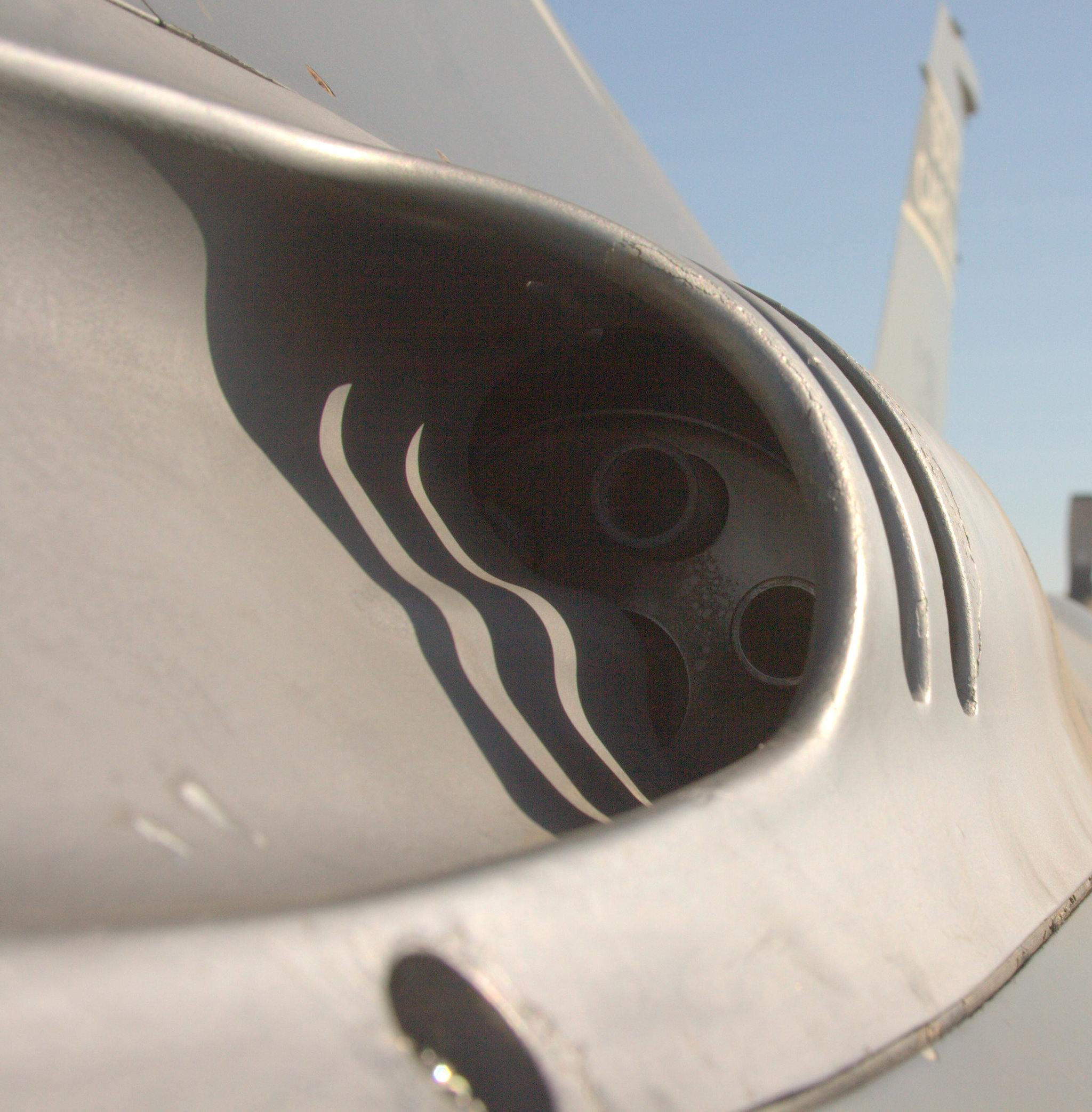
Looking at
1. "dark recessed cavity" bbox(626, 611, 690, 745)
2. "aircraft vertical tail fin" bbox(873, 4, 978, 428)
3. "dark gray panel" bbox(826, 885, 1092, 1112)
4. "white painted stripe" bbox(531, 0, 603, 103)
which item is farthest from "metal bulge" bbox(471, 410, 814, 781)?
"aircraft vertical tail fin" bbox(873, 4, 978, 428)

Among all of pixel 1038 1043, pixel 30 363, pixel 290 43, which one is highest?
pixel 290 43

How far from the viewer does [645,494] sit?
1.09 meters

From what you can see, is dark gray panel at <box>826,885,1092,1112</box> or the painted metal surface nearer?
the painted metal surface

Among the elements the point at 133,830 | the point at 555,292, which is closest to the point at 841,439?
the point at 555,292

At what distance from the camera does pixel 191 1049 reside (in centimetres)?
36

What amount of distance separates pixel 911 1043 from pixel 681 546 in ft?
1.90

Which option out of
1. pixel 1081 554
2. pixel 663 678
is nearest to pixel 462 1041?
pixel 663 678

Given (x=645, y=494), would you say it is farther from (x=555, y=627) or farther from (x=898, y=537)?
(x=898, y=537)

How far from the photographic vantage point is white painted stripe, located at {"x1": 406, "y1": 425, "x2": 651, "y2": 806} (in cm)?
78

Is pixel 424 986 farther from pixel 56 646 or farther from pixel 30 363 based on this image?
pixel 30 363

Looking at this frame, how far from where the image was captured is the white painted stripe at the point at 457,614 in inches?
27.1

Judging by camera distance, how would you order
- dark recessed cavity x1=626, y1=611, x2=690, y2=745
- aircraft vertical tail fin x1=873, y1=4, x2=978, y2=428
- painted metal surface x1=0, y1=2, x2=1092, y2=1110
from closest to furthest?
painted metal surface x1=0, y1=2, x2=1092, y2=1110
dark recessed cavity x1=626, y1=611, x2=690, y2=745
aircraft vertical tail fin x1=873, y1=4, x2=978, y2=428

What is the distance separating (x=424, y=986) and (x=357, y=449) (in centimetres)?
48

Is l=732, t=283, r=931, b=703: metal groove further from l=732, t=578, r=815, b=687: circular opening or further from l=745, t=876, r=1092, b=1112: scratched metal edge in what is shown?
l=732, t=578, r=815, b=687: circular opening
